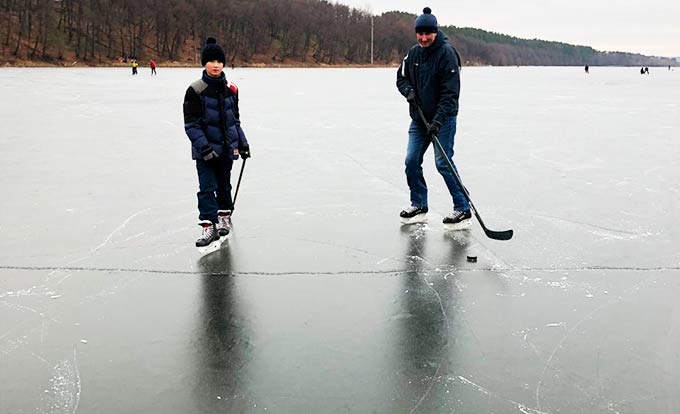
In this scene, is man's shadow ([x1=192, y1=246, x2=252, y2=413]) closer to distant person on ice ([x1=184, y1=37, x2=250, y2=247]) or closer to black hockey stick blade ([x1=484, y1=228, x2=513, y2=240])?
distant person on ice ([x1=184, y1=37, x2=250, y2=247])

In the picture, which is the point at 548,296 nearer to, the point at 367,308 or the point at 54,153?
the point at 367,308

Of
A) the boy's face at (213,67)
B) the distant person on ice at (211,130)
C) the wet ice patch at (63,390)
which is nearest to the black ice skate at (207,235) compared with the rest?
the distant person on ice at (211,130)

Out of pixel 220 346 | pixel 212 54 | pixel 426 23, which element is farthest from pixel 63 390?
pixel 426 23

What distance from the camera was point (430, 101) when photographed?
16.9 ft

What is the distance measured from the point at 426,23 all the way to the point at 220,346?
2977mm

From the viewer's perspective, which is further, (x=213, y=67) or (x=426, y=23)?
(x=426, y=23)

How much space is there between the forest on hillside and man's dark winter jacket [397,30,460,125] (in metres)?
69.8

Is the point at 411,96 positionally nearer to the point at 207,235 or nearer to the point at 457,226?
the point at 457,226

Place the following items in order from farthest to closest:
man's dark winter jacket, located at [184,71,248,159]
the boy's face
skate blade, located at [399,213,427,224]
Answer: skate blade, located at [399,213,427,224] → man's dark winter jacket, located at [184,71,248,159] → the boy's face

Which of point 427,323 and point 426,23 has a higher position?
point 426,23

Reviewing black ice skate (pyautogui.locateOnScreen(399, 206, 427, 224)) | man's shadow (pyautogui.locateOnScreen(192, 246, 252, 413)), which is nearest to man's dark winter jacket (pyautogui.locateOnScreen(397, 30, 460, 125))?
black ice skate (pyautogui.locateOnScreen(399, 206, 427, 224))

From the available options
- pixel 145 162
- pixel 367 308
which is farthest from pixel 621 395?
pixel 145 162

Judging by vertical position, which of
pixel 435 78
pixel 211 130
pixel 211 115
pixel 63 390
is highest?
pixel 435 78

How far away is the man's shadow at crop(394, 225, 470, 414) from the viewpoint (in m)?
2.58
